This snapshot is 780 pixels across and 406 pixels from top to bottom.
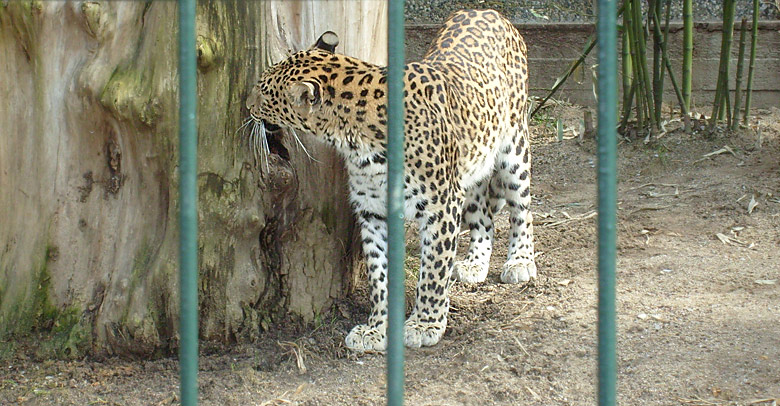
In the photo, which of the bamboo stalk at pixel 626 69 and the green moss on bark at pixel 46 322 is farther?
the bamboo stalk at pixel 626 69

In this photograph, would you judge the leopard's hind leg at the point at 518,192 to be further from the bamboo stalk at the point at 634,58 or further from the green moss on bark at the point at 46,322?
the green moss on bark at the point at 46,322

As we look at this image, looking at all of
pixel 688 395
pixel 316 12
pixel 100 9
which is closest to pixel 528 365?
pixel 688 395

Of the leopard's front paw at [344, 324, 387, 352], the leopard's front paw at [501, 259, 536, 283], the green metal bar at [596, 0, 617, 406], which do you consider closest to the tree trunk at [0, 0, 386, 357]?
the leopard's front paw at [344, 324, 387, 352]

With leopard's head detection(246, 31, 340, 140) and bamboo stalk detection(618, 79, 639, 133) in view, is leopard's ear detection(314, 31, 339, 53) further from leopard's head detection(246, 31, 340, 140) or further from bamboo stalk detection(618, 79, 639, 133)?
bamboo stalk detection(618, 79, 639, 133)

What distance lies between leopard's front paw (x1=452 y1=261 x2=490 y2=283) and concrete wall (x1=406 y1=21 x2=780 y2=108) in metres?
3.37

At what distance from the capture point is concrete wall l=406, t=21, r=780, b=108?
8039mm

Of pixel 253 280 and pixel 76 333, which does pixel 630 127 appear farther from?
pixel 76 333

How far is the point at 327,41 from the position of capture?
4.19 metres

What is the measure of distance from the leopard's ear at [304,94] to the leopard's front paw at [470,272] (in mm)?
1526

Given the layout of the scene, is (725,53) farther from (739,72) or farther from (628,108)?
(628,108)

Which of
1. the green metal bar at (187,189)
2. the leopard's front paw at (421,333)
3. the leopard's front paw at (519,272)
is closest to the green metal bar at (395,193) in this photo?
the green metal bar at (187,189)

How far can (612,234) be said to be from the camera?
1502 millimetres

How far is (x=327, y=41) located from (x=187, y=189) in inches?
109

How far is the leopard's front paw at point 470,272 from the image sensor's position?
17.2 feet
